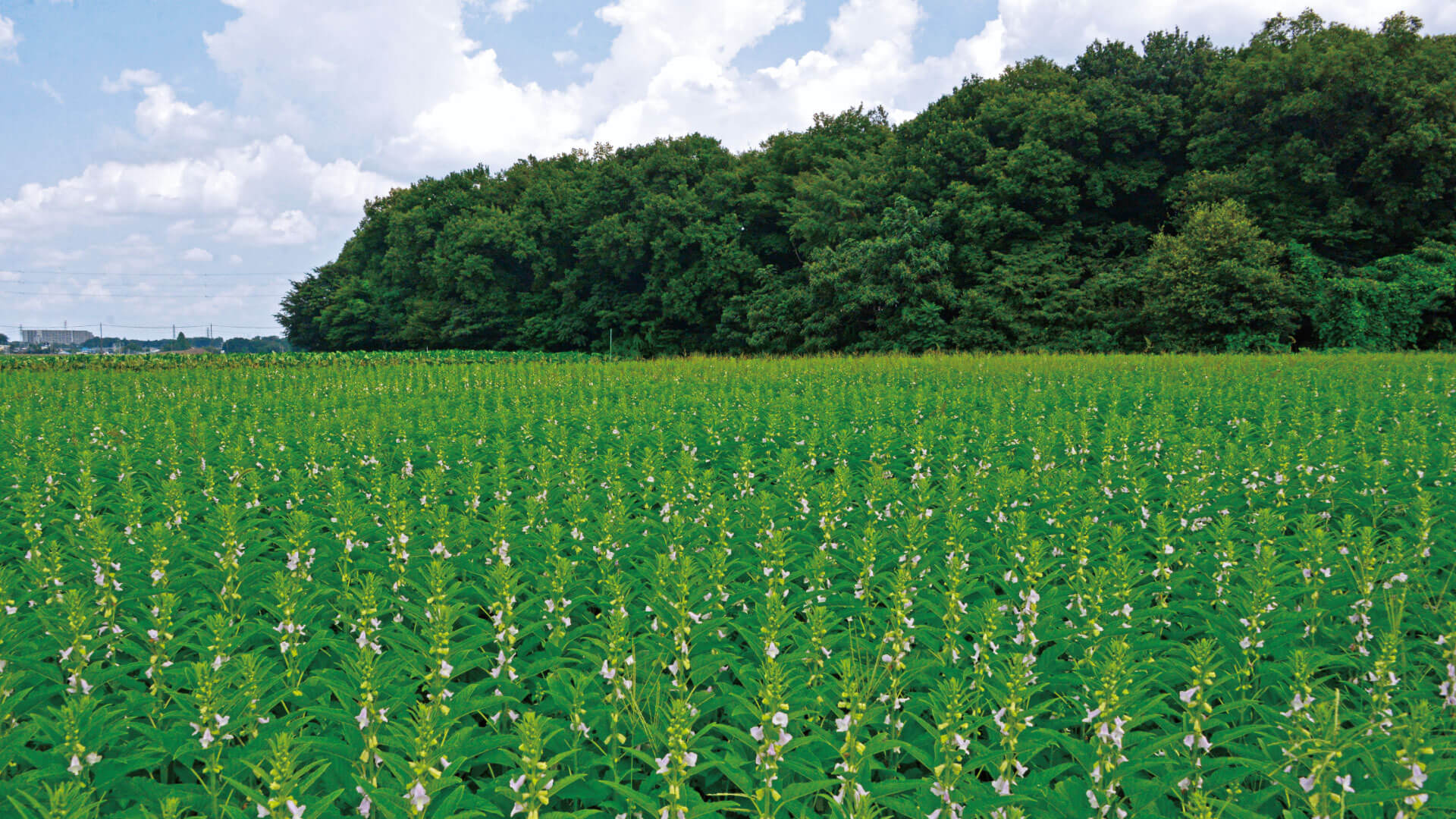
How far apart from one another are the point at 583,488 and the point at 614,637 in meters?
3.29

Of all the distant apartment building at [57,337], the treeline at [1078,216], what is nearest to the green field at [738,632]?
the treeline at [1078,216]

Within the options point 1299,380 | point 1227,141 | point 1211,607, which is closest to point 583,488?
point 1211,607

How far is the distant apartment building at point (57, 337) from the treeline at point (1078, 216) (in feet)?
247

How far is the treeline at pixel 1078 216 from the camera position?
30.2 m

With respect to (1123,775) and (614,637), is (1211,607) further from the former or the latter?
(614,637)

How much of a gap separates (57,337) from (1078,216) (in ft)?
396

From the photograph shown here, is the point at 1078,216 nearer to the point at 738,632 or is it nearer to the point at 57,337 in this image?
the point at 738,632

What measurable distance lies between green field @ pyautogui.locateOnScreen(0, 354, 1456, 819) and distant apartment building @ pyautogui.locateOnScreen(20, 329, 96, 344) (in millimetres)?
111889

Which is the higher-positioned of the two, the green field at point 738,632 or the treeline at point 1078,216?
the treeline at point 1078,216

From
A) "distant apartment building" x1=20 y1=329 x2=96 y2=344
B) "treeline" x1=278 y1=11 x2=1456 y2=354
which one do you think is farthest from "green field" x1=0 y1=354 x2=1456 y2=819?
"distant apartment building" x1=20 y1=329 x2=96 y2=344

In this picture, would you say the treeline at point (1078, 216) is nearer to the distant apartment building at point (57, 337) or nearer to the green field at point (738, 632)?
the green field at point (738, 632)

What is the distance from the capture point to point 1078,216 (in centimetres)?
3819

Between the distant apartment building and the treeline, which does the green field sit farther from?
the distant apartment building

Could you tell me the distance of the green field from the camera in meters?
2.37
